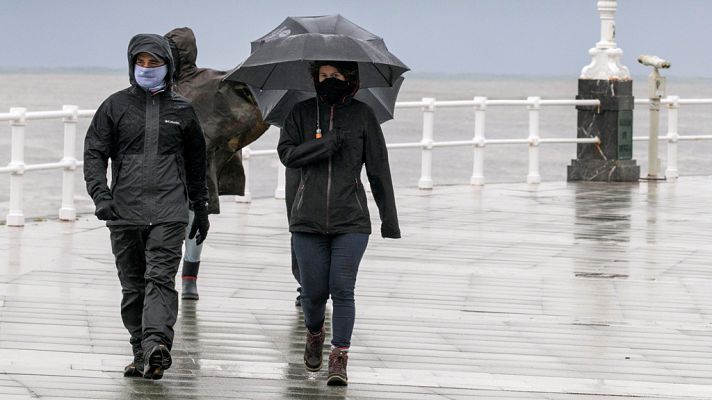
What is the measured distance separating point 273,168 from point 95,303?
89.9 feet

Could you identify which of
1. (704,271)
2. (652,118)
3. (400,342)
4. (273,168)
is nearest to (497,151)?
(273,168)

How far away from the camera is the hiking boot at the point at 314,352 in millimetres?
8320

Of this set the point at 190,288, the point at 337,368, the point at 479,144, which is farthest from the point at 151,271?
the point at 479,144

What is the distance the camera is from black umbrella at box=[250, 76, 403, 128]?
366 inches

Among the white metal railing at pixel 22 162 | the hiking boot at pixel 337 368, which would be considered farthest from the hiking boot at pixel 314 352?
the white metal railing at pixel 22 162

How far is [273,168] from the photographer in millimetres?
37562

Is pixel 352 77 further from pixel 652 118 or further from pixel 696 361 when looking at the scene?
pixel 652 118

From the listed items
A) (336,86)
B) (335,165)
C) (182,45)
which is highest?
(182,45)

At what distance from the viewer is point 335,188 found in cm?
805

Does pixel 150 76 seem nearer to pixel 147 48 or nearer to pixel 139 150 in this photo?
pixel 147 48

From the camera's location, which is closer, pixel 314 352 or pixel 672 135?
pixel 314 352

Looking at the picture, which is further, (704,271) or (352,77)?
(704,271)

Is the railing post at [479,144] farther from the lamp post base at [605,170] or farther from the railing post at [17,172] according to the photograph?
the railing post at [17,172]

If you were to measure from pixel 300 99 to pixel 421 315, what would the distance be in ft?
5.36
